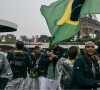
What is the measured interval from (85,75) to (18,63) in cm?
385

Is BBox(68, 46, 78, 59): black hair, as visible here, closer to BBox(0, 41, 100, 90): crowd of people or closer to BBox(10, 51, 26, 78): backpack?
BBox(0, 41, 100, 90): crowd of people

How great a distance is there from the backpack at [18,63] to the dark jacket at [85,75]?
143 inches

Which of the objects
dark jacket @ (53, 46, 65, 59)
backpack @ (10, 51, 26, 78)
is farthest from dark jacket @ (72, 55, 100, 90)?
dark jacket @ (53, 46, 65, 59)

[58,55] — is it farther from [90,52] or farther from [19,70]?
[90,52]

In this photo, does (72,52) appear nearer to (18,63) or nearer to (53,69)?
(18,63)

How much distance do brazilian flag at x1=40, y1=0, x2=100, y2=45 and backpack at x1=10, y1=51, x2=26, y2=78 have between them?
134cm

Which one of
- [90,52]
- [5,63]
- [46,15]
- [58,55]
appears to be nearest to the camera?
[5,63]

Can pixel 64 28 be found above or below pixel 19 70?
above

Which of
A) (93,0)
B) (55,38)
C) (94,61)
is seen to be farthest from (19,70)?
(94,61)

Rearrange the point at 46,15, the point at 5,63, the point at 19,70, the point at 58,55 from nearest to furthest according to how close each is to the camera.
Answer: the point at 5,63, the point at 46,15, the point at 19,70, the point at 58,55

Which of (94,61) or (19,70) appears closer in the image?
(94,61)

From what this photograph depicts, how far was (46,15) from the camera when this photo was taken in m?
9.21

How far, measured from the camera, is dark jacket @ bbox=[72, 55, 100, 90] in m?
6.25

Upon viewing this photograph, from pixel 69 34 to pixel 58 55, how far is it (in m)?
2.35
